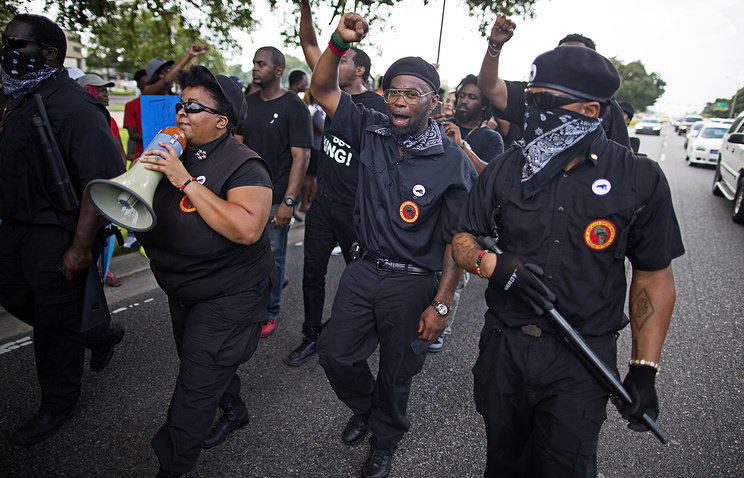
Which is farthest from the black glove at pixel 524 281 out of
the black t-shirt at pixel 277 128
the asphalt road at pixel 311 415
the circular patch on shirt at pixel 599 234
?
the black t-shirt at pixel 277 128

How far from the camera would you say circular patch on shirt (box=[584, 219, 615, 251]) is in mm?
1648

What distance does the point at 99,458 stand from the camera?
2.42 meters

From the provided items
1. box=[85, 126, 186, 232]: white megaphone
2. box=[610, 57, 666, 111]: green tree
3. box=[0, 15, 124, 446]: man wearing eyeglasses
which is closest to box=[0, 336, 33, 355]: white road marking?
box=[0, 15, 124, 446]: man wearing eyeglasses

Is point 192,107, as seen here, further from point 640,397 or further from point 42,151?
point 640,397

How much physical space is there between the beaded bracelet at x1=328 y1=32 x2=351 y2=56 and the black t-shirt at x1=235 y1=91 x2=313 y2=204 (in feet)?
4.98

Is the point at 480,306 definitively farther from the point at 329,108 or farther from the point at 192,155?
the point at 192,155

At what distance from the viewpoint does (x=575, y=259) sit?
169 cm

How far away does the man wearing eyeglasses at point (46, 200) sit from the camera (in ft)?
7.77

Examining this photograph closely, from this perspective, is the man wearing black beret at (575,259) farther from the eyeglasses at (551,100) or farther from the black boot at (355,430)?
the black boot at (355,430)

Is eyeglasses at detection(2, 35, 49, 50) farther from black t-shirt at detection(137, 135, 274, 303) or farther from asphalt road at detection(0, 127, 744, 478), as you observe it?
asphalt road at detection(0, 127, 744, 478)

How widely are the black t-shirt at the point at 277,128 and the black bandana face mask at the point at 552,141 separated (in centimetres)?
241

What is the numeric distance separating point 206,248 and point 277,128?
6.52 feet

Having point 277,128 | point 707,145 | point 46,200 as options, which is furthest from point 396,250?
point 707,145

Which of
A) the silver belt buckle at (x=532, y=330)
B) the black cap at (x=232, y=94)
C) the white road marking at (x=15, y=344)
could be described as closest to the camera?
the silver belt buckle at (x=532, y=330)
